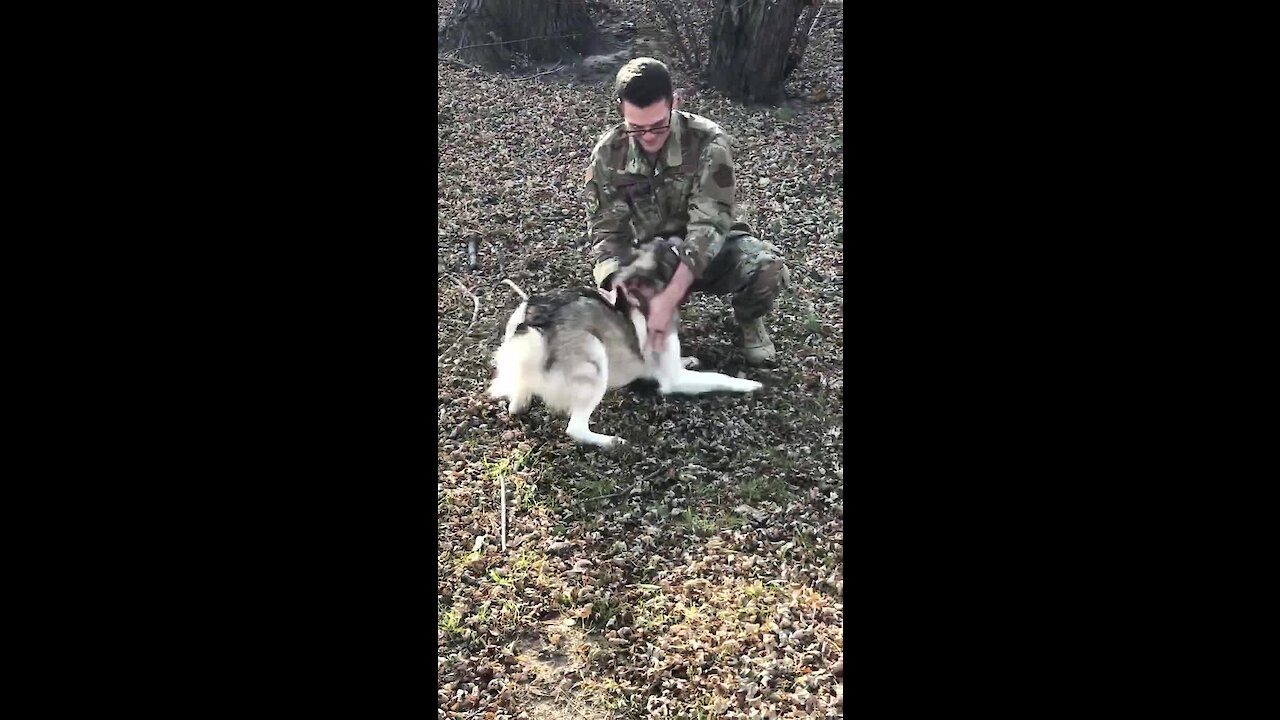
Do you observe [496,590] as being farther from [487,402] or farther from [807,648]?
[807,648]

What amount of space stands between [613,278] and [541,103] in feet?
2.35

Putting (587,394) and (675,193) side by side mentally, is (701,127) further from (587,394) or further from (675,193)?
(587,394)

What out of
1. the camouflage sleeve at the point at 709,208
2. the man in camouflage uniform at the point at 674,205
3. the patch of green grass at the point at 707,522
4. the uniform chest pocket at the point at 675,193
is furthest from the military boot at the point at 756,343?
the patch of green grass at the point at 707,522

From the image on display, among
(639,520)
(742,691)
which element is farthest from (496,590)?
(742,691)

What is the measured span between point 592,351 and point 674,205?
53cm

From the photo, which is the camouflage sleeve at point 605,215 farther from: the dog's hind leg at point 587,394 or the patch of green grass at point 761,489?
the patch of green grass at point 761,489

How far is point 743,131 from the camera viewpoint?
3.26 metres

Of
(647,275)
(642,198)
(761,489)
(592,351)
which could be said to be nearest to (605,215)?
(642,198)

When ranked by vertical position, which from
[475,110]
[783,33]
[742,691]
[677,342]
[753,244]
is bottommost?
[742,691]

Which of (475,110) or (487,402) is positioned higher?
(475,110)

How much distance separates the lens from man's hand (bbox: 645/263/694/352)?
3.03 meters

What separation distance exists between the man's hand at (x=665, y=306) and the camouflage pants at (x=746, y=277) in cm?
7

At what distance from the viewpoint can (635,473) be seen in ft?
9.39

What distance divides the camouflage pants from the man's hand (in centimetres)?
7
